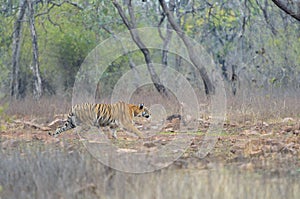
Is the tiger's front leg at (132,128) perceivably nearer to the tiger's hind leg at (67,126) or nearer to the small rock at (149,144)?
the tiger's hind leg at (67,126)

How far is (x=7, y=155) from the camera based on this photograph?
27.1ft

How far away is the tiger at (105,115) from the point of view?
12.0 meters

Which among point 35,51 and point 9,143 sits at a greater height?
point 35,51

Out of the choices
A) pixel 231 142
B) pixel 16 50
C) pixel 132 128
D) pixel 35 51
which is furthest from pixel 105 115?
pixel 16 50

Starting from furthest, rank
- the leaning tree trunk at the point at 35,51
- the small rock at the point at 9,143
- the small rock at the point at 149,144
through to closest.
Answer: the leaning tree trunk at the point at 35,51
the small rock at the point at 149,144
the small rock at the point at 9,143

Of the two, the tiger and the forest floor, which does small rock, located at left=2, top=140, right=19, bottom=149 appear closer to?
the forest floor

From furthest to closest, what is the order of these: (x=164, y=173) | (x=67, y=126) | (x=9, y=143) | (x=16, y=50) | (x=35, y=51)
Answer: (x=16, y=50)
(x=35, y=51)
(x=67, y=126)
(x=9, y=143)
(x=164, y=173)

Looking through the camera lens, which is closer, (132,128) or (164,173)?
(164,173)

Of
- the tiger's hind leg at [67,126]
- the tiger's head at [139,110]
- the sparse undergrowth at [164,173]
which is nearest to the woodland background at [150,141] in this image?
the sparse undergrowth at [164,173]

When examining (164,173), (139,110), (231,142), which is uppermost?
(139,110)

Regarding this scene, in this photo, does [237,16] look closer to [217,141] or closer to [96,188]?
[217,141]

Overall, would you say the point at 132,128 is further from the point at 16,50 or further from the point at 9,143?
the point at 16,50

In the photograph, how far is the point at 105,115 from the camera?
12.1 metres

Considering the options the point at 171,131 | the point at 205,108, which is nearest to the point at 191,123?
the point at 171,131
